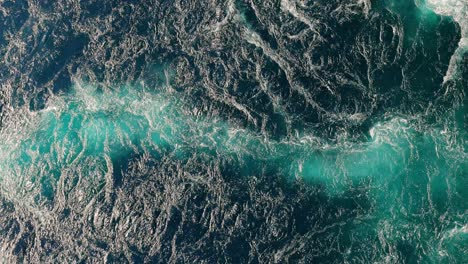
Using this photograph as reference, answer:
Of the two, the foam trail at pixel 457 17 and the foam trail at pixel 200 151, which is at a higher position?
the foam trail at pixel 457 17

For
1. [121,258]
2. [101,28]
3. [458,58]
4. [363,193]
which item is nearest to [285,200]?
[363,193]

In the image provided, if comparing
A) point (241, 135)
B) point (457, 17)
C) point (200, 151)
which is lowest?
point (200, 151)

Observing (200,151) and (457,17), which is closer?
(457,17)

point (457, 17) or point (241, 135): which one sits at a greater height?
point (457, 17)

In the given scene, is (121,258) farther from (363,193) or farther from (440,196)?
(440,196)

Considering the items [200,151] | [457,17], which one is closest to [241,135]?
[200,151]

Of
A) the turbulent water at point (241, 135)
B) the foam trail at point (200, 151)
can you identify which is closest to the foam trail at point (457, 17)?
the turbulent water at point (241, 135)

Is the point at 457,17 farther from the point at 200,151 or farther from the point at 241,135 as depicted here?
the point at 200,151

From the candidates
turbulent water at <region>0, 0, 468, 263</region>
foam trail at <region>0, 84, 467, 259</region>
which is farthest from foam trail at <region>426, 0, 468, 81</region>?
foam trail at <region>0, 84, 467, 259</region>

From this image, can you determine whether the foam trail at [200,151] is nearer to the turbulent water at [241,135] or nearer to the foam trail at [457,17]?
the turbulent water at [241,135]
